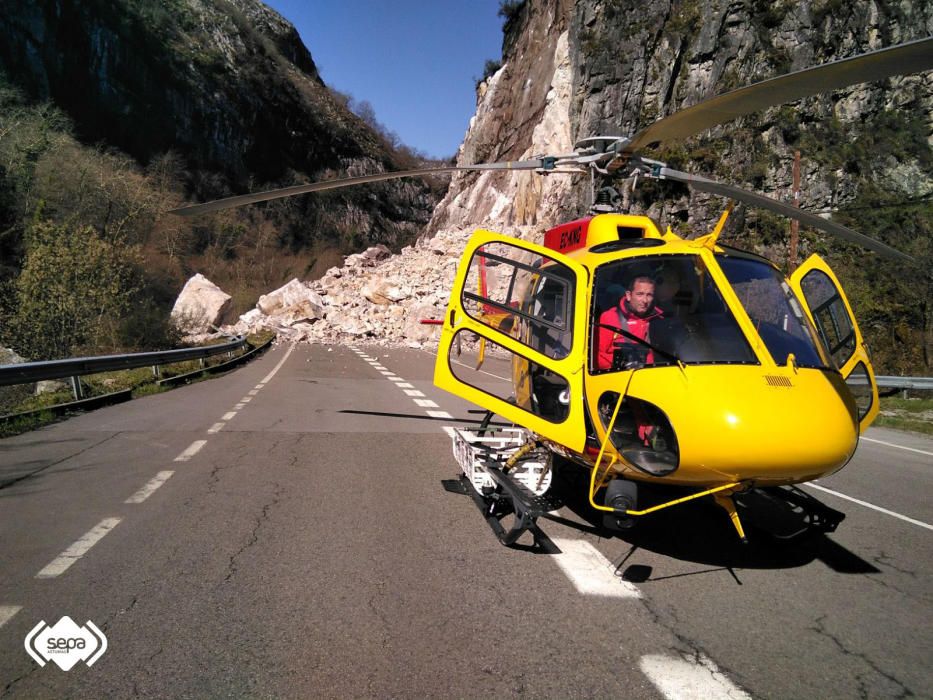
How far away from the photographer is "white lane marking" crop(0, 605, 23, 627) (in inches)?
141

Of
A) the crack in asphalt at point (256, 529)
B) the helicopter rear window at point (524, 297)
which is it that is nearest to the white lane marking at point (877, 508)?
the helicopter rear window at point (524, 297)

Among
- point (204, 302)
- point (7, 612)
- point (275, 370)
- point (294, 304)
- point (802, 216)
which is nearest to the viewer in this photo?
point (7, 612)

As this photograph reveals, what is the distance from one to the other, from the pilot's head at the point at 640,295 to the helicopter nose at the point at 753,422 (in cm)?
67

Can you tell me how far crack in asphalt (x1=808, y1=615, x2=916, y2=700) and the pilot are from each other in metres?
1.88

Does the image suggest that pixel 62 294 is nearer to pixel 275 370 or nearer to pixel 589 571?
pixel 275 370

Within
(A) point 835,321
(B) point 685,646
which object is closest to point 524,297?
(A) point 835,321

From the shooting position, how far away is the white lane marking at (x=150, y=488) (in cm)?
607

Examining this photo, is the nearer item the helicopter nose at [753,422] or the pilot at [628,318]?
the helicopter nose at [753,422]

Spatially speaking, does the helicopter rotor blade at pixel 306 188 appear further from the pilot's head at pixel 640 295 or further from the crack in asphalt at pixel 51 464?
the crack in asphalt at pixel 51 464

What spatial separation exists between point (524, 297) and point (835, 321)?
8.06 feet

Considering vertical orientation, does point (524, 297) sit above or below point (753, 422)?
above

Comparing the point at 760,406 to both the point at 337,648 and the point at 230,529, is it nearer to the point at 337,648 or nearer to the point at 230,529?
the point at 337,648

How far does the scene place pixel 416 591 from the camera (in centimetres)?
409

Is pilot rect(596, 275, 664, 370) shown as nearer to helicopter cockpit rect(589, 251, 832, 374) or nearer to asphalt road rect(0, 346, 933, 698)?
helicopter cockpit rect(589, 251, 832, 374)
